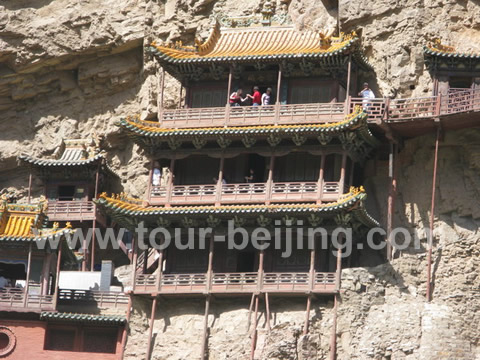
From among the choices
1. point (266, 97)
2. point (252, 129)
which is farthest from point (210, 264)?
point (266, 97)

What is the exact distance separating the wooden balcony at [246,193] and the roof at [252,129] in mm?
1927

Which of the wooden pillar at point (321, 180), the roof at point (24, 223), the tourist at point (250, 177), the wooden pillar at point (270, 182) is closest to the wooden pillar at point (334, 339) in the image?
the wooden pillar at point (321, 180)

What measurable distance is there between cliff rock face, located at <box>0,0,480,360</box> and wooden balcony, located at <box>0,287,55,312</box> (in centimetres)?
332

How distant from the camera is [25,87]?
64.5 m

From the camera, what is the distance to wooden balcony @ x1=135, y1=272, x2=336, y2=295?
5178cm

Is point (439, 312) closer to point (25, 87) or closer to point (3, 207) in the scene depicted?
point (3, 207)

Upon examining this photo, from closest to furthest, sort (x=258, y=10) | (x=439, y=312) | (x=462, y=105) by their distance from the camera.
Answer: (x=439, y=312) < (x=462, y=105) < (x=258, y=10)

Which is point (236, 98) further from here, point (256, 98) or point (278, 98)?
point (278, 98)

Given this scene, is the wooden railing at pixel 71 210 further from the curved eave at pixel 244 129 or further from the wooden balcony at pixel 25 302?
the wooden balcony at pixel 25 302

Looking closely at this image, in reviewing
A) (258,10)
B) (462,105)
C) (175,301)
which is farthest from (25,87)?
(462,105)

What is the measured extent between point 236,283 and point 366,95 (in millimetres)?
8864

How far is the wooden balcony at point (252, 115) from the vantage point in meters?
54.5

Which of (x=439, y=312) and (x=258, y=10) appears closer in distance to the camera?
(x=439, y=312)

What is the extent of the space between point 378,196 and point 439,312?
7.40 meters
